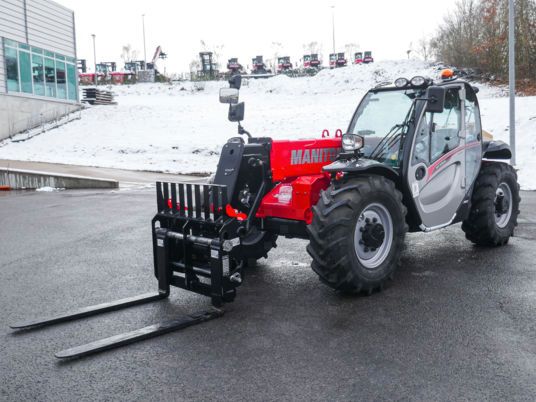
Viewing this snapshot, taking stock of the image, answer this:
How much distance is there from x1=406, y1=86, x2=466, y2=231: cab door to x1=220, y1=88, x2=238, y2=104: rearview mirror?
2071mm

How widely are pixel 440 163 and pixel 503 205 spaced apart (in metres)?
1.78

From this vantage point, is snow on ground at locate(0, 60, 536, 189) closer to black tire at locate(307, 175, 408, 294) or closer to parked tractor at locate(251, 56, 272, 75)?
parked tractor at locate(251, 56, 272, 75)

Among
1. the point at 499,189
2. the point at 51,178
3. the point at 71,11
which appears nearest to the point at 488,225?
the point at 499,189

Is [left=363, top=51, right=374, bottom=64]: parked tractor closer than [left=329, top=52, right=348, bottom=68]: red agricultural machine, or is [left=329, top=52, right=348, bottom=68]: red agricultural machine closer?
[left=363, top=51, right=374, bottom=64]: parked tractor

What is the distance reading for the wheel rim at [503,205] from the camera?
7758 millimetres

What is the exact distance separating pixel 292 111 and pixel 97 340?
98.4ft

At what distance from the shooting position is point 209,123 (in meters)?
32.3

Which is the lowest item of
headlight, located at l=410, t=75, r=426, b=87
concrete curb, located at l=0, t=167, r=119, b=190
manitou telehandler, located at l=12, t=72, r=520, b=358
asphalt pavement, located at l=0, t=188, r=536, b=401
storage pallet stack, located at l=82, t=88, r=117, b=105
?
asphalt pavement, located at l=0, t=188, r=536, b=401

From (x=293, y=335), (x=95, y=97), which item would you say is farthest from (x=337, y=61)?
(x=293, y=335)

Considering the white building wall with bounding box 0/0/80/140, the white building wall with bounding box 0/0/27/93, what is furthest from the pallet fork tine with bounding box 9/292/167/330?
the white building wall with bounding box 0/0/27/93

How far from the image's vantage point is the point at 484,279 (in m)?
6.21

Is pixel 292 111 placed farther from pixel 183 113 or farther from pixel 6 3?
pixel 6 3

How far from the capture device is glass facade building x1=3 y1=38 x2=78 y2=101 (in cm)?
2919

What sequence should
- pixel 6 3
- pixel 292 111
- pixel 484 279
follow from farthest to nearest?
pixel 292 111 < pixel 6 3 < pixel 484 279
